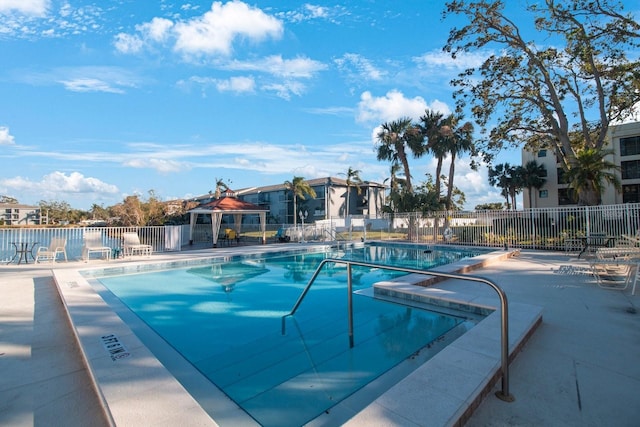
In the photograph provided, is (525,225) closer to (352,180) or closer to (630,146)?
(352,180)

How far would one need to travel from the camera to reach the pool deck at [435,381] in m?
2.38

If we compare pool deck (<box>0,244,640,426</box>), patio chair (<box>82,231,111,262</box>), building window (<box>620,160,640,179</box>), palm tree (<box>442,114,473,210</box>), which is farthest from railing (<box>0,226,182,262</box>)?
building window (<box>620,160,640,179</box>)

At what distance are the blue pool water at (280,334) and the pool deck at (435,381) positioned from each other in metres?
0.60

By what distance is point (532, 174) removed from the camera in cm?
3725

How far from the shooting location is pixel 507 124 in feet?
64.3

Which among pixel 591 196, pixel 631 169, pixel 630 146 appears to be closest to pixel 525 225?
pixel 591 196

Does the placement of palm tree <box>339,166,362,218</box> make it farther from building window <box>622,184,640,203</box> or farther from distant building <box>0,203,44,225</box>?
distant building <box>0,203,44,225</box>

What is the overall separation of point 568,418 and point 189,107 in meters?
21.8

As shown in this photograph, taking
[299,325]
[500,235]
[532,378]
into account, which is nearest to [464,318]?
[532,378]

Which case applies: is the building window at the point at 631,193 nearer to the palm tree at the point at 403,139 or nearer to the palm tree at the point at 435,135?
the palm tree at the point at 435,135

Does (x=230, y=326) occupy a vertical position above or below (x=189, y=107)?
below

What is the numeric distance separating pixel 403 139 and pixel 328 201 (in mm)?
17582

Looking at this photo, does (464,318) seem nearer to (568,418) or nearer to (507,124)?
(568,418)

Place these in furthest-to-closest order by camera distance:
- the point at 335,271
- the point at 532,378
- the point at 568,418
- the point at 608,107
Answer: the point at 608,107 → the point at 335,271 → the point at 532,378 → the point at 568,418
